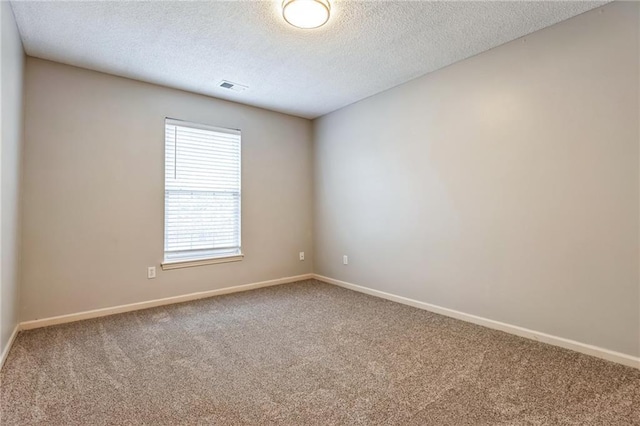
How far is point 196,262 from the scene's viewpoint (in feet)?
12.7

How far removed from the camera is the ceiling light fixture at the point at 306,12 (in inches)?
84.7

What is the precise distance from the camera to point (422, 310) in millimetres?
3391

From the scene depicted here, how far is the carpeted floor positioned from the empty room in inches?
0.7

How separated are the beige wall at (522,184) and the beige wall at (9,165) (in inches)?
130

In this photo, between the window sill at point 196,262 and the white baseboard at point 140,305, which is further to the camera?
the window sill at point 196,262

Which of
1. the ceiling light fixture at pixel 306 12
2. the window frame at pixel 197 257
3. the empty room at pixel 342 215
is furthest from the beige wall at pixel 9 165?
the ceiling light fixture at pixel 306 12

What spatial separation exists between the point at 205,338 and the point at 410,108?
307 centimetres

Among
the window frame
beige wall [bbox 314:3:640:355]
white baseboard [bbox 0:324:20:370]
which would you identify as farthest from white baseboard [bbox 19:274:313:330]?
beige wall [bbox 314:3:640:355]

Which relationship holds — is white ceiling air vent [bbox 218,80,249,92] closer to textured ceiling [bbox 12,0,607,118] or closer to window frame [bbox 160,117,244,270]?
textured ceiling [bbox 12,0,607,118]

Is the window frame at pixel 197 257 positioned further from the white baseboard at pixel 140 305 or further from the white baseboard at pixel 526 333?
the white baseboard at pixel 526 333

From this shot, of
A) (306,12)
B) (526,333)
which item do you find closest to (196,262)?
(306,12)

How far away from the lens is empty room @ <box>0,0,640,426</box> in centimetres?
Result: 195

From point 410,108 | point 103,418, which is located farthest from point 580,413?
point 410,108

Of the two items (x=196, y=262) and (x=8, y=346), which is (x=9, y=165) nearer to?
(x=8, y=346)
